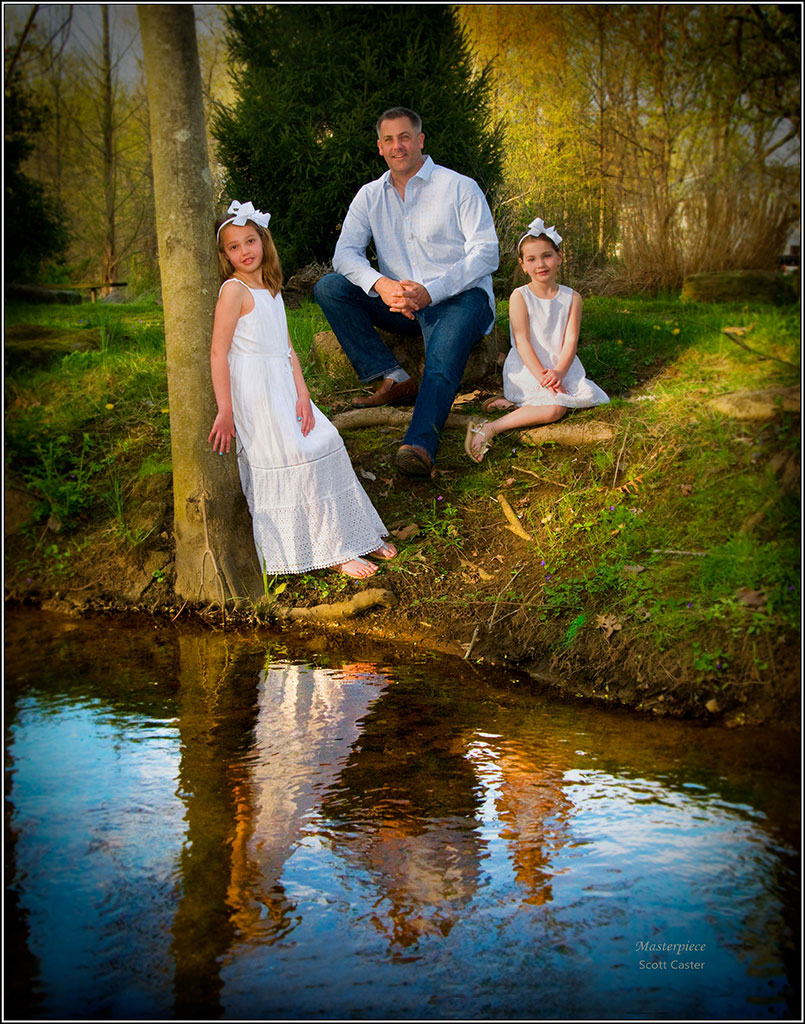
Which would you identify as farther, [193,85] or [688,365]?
[688,365]

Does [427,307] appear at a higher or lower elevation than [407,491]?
higher

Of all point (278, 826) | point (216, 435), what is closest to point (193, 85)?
point (216, 435)

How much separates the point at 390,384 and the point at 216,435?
1500 mm

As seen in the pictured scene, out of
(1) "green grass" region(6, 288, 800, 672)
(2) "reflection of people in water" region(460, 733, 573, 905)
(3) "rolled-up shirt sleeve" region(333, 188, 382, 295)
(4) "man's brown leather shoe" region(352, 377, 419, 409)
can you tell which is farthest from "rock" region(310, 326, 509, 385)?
(2) "reflection of people in water" region(460, 733, 573, 905)

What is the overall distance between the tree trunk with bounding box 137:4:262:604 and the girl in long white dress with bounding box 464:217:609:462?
1.34 metres

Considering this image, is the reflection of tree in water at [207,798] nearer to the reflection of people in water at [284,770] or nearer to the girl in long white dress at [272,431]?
the reflection of people in water at [284,770]

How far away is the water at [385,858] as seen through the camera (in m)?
1.85

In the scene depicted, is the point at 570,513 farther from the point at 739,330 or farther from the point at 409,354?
the point at 409,354

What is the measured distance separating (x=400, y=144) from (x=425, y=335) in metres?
0.96

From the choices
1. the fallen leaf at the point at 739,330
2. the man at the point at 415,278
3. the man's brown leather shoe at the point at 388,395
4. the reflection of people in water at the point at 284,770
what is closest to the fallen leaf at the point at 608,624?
the reflection of people in water at the point at 284,770

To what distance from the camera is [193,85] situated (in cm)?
358

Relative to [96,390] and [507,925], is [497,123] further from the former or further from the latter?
[507,925]

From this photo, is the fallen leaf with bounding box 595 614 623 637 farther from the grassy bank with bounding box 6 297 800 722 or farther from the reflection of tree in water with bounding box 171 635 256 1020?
the reflection of tree in water with bounding box 171 635 256 1020

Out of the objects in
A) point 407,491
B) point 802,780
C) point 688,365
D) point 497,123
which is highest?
point 497,123
